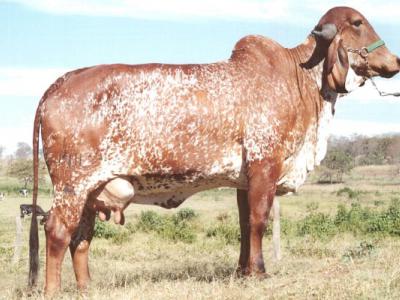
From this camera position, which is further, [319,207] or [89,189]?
[319,207]

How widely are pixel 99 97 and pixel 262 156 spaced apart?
1.77 m

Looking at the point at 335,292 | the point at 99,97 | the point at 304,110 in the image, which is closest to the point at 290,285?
the point at 335,292

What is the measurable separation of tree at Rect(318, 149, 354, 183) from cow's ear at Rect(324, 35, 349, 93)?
71704 millimetres

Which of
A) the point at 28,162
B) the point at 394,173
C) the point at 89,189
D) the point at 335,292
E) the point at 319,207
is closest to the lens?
the point at 335,292

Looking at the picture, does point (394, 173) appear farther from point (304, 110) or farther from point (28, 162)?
point (304, 110)

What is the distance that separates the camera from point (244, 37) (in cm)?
804

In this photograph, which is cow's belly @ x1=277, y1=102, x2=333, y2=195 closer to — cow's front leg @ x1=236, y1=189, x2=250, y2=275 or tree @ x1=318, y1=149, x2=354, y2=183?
cow's front leg @ x1=236, y1=189, x2=250, y2=275

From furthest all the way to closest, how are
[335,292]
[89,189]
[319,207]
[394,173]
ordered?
1. [394,173]
2. [319,207]
3. [89,189]
4. [335,292]

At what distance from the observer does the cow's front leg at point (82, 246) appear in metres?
7.69

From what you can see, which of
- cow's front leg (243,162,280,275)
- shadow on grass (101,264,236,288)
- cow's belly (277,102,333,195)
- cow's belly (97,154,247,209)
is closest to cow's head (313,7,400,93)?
cow's belly (277,102,333,195)

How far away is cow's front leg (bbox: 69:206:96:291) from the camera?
7688 mm

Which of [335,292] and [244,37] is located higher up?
[244,37]

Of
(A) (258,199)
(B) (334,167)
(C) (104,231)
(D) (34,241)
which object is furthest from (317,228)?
(B) (334,167)

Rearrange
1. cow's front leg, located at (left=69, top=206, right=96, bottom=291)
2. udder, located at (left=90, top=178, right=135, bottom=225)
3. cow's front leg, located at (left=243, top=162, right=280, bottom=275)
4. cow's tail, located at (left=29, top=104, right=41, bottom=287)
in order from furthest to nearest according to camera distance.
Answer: cow's front leg, located at (left=69, top=206, right=96, bottom=291), cow's tail, located at (left=29, top=104, right=41, bottom=287), cow's front leg, located at (left=243, top=162, right=280, bottom=275), udder, located at (left=90, top=178, right=135, bottom=225)
